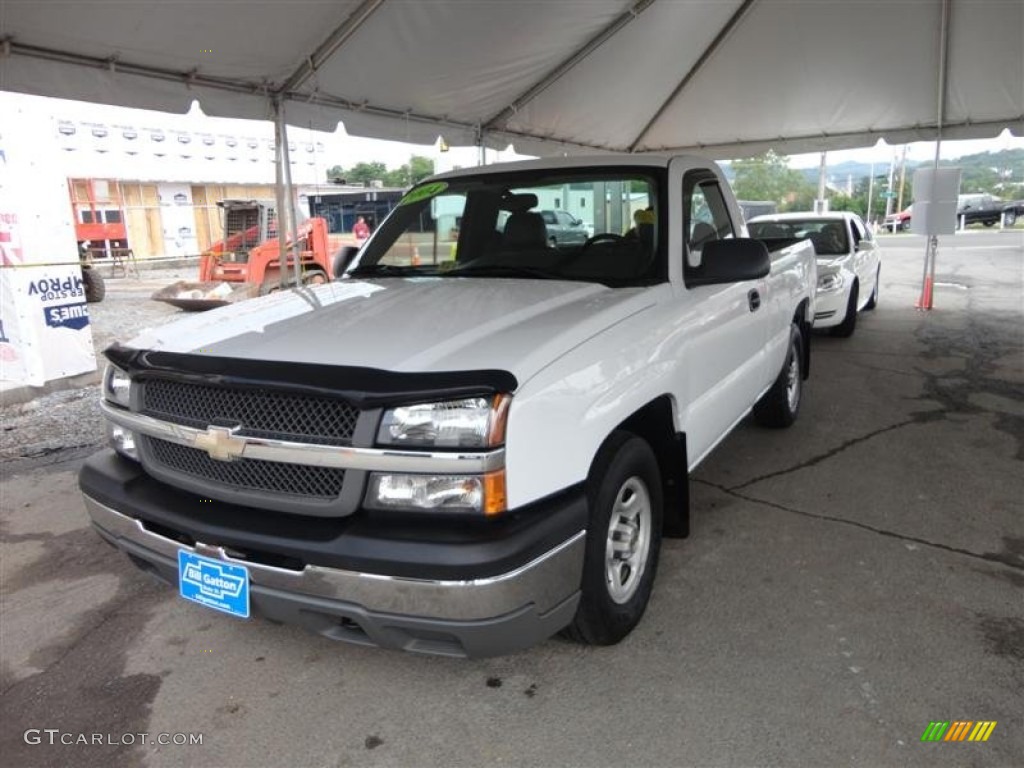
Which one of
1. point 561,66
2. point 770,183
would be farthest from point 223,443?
point 770,183

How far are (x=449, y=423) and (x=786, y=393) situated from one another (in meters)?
3.96

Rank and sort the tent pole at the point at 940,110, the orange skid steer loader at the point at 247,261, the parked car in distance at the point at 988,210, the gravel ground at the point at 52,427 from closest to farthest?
the gravel ground at the point at 52,427, the tent pole at the point at 940,110, the orange skid steer loader at the point at 247,261, the parked car in distance at the point at 988,210

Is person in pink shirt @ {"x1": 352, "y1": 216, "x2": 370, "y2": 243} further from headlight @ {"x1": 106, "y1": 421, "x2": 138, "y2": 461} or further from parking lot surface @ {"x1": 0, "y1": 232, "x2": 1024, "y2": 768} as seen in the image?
headlight @ {"x1": 106, "y1": 421, "x2": 138, "y2": 461}

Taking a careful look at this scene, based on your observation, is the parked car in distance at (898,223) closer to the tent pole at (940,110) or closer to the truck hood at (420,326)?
the tent pole at (940,110)

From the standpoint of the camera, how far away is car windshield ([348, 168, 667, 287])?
3.40 meters

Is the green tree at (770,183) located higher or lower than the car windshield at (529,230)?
higher

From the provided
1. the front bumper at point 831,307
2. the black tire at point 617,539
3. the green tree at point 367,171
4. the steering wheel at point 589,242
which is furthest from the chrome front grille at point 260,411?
the green tree at point 367,171

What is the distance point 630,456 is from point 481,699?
1017 millimetres

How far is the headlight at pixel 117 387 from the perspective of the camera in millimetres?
2729

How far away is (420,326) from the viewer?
2588 mm

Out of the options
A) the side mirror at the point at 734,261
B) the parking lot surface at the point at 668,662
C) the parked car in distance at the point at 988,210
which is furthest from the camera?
the parked car in distance at the point at 988,210

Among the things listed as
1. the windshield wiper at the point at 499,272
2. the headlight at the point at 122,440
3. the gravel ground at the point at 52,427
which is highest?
the windshield wiper at the point at 499,272

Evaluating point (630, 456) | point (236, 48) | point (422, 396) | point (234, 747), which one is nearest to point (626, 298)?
point (630, 456)

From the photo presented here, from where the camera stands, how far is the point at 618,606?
2740 millimetres
